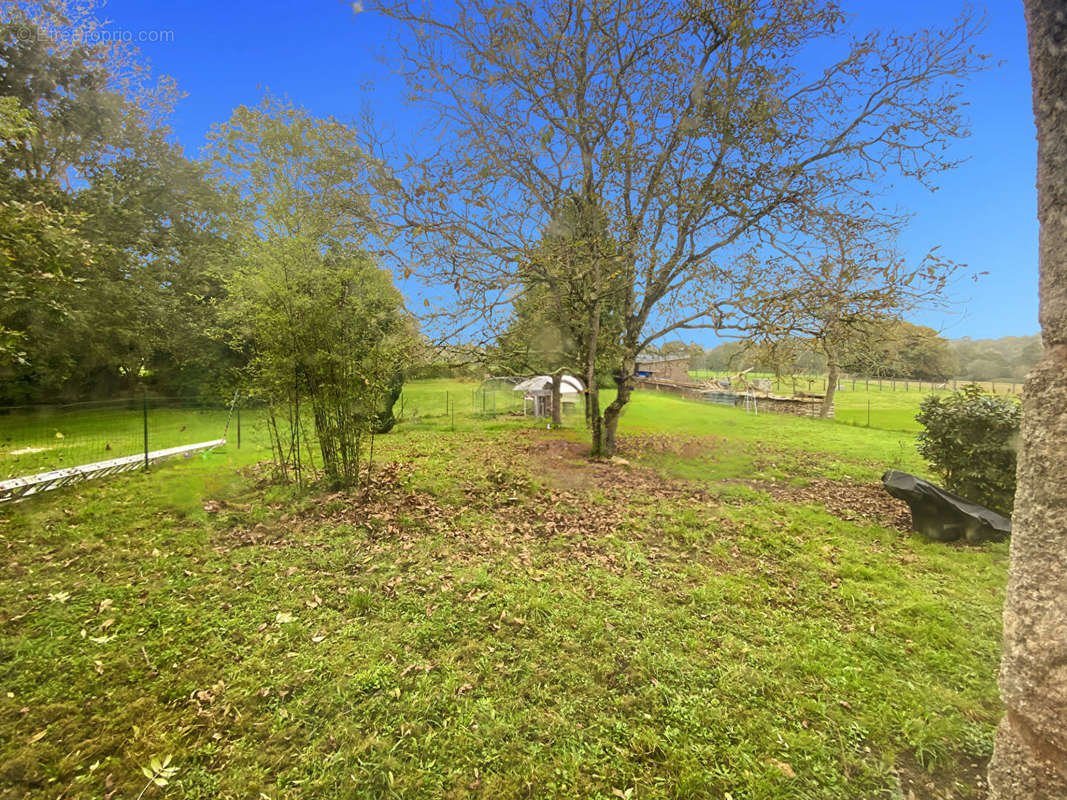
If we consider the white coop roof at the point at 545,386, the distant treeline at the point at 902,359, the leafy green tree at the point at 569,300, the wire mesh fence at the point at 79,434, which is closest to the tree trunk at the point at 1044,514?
the distant treeline at the point at 902,359

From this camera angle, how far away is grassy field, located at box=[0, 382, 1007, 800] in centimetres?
201

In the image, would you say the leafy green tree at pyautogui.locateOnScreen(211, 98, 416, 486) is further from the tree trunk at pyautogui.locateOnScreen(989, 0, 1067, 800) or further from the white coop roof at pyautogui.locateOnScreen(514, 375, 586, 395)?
the white coop roof at pyautogui.locateOnScreen(514, 375, 586, 395)

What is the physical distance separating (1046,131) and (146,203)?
22682 mm

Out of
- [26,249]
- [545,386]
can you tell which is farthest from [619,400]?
[26,249]

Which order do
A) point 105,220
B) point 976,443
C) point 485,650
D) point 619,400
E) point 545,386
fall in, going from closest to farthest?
point 485,650, point 976,443, point 619,400, point 105,220, point 545,386

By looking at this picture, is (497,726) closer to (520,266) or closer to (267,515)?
(267,515)

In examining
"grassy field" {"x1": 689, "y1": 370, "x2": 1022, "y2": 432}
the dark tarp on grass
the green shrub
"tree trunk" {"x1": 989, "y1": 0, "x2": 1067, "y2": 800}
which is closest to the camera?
"tree trunk" {"x1": 989, "y1": 0, "x2": 1067, "y2": 800}

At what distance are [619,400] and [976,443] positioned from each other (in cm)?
587

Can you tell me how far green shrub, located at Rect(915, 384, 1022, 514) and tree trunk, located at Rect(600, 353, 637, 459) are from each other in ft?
16.7

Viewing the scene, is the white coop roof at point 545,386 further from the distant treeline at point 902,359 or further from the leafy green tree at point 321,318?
the leafy green tree at point 321,318

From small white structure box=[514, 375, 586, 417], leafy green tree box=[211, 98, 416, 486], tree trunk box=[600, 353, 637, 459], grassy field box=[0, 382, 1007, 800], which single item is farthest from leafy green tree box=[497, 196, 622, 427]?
small white structure box=[514, 375, 586, 417]

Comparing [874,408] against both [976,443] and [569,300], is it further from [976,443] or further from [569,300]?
[569,300]

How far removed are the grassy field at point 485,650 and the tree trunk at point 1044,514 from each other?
87 centimetres

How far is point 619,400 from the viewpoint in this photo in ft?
31.7
